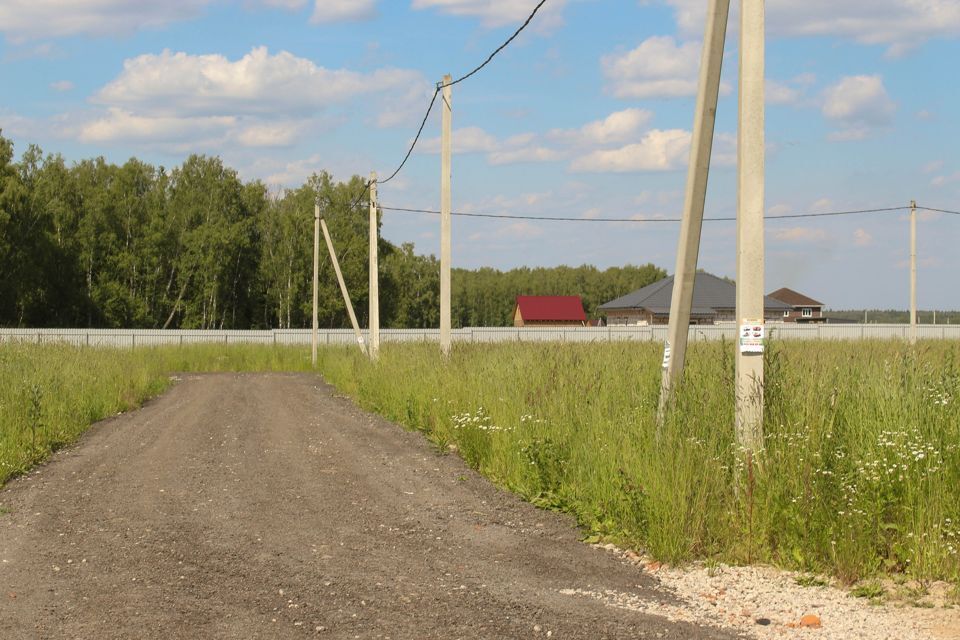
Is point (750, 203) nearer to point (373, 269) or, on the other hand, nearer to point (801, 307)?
point (373, 269)

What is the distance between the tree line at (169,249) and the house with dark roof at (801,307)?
1509 inches

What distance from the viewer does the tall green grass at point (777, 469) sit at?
19.6ft

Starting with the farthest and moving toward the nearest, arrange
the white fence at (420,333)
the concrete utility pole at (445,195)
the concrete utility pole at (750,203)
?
the white fence at (420,333), the concrete utility pole at (445,195), the concrete utility pole at (750,203)

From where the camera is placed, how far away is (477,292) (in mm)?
130250

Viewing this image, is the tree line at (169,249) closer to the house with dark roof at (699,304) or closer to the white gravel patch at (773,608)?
the house with dark roof at (699,304)

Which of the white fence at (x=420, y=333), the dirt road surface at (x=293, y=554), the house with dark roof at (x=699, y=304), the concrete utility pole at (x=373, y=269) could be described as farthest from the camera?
the house with dark roof at (x=699, y=304)

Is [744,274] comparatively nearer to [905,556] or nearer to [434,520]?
[905,556]

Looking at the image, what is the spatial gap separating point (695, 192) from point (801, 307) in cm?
9222

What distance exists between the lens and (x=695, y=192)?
795 centimetres

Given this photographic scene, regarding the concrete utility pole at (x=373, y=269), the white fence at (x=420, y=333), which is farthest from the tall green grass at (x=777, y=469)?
the white fence at (x=420, y=333)

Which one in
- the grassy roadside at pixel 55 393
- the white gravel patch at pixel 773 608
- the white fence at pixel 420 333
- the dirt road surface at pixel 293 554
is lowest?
the dirt road surface at pixel 293 554

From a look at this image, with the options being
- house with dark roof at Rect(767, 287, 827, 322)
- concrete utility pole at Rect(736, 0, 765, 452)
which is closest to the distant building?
house with dark roof at Rect(767, 287, 827, 322)

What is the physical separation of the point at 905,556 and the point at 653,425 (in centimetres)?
249

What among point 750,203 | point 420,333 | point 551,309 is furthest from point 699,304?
point 750,203
